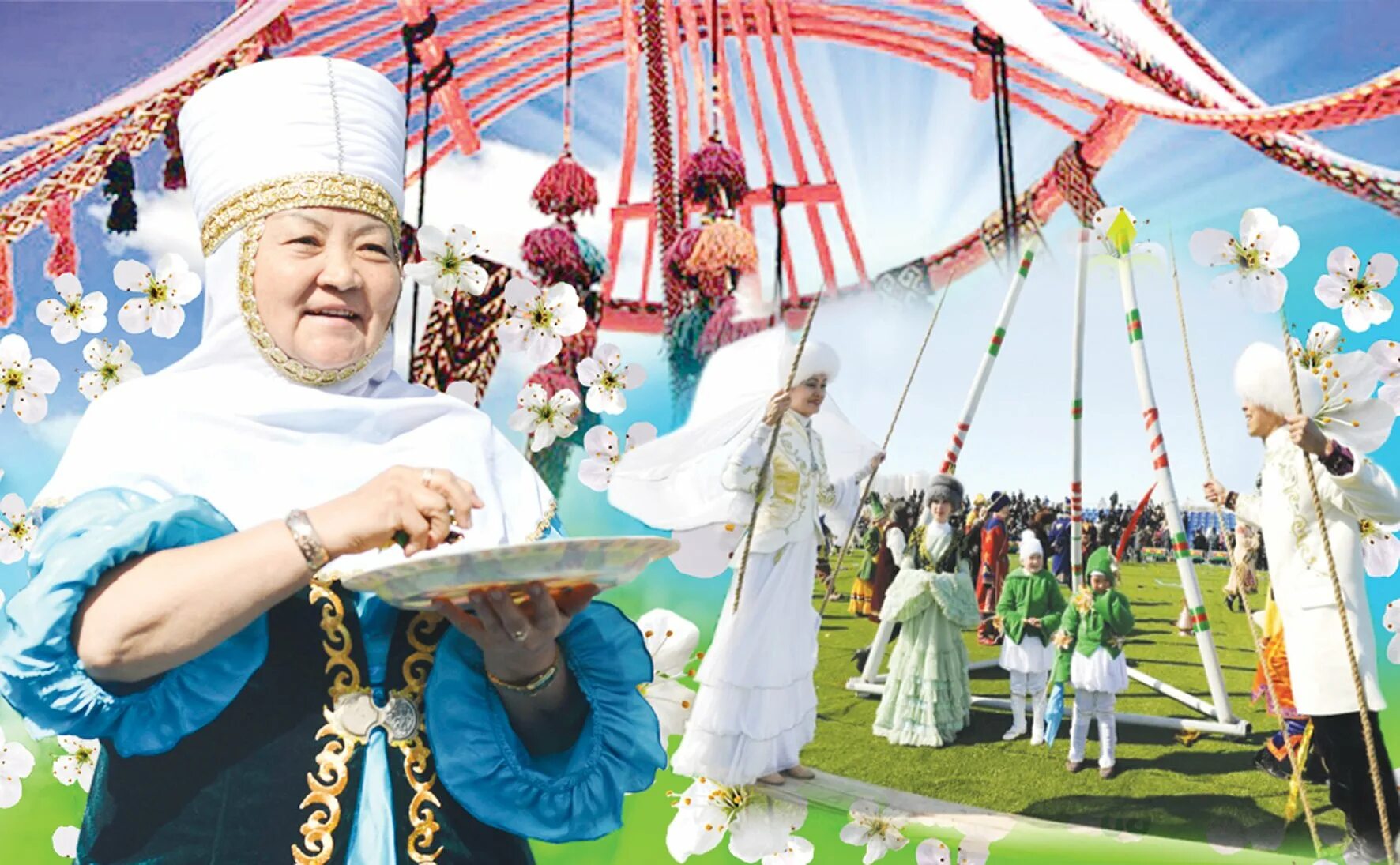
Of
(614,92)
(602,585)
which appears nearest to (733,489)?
(614,92)

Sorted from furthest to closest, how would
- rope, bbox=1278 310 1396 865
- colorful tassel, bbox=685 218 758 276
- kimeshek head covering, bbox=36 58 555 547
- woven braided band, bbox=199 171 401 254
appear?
1. colorful tassel, bbox=685 218 758 276
2. rope, bbox=1278 310 1396 865
3. woven braided band, bbox=199 171 401 254
4. kimeshek head covering, bbox=36 58 555 547

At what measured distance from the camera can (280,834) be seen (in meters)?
1.58

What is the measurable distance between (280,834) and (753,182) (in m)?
2.44

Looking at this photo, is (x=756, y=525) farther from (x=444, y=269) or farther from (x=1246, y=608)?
(x=1246, y=608)

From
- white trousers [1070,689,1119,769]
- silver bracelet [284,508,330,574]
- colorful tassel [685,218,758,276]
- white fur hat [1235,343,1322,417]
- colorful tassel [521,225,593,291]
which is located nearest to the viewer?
silver bracelet [284,508,330,574]

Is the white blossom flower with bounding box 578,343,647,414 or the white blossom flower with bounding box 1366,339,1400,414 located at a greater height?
the white blossom flower with bounding box 578,343,647,414

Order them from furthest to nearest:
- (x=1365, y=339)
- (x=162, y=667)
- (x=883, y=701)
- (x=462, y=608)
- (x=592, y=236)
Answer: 1. (x=592, y=236)
2. (x=883, y=701)
3. (x=1365, y=339)
4. (x=462, y=608)
5. (x=162, y=667)

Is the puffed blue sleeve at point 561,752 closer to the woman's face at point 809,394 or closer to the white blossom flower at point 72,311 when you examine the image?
the woman's face at point 809,394

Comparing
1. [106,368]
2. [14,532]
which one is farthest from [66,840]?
[106,368]

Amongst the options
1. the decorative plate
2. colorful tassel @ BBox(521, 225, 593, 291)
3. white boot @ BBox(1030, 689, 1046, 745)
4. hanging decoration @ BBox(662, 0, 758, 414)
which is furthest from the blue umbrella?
the decorative plate

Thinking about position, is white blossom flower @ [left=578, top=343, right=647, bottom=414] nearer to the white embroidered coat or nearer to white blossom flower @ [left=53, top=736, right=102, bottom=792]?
white blossom flower @ [left=53, top=736, right=102, bottom=792]

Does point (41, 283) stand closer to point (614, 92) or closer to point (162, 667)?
point (614, 92)

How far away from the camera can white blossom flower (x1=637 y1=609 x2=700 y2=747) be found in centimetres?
332

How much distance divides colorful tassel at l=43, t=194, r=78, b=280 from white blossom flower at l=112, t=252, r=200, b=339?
2.15 feet
